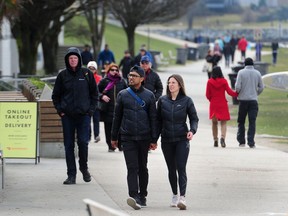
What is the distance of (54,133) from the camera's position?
1709cm

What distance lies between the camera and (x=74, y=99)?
14055mm

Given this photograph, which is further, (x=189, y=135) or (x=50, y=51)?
(x=50, y=51)

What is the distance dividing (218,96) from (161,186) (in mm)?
6743

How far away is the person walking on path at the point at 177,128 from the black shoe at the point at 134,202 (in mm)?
457

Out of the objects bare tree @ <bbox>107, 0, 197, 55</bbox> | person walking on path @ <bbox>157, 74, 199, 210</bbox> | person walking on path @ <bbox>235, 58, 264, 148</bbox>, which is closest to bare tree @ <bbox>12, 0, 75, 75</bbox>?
person walking on path @ <bbox>235, 58, 264, 148</bbox>

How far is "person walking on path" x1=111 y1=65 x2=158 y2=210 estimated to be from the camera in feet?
40.4

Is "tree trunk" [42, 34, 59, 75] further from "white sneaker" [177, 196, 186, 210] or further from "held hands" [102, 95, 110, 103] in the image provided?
"white sneaker" [177, 196, 186, 210]

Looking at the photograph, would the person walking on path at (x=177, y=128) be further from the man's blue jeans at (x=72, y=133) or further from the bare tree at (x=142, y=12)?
the bare tree at (x=142, y=12)

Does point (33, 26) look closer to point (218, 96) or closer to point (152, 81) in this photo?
point (218, 96)

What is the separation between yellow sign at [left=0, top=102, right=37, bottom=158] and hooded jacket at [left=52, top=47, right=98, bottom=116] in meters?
2.02

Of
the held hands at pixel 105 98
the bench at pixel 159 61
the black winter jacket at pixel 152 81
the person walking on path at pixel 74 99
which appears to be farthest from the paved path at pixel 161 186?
the bench at pixel 159 61

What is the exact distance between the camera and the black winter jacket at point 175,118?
40.2 feet

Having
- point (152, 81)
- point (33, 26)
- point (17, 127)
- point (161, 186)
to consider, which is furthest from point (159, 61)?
point (161, 186)

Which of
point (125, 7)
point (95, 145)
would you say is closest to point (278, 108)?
point (95, 145)
